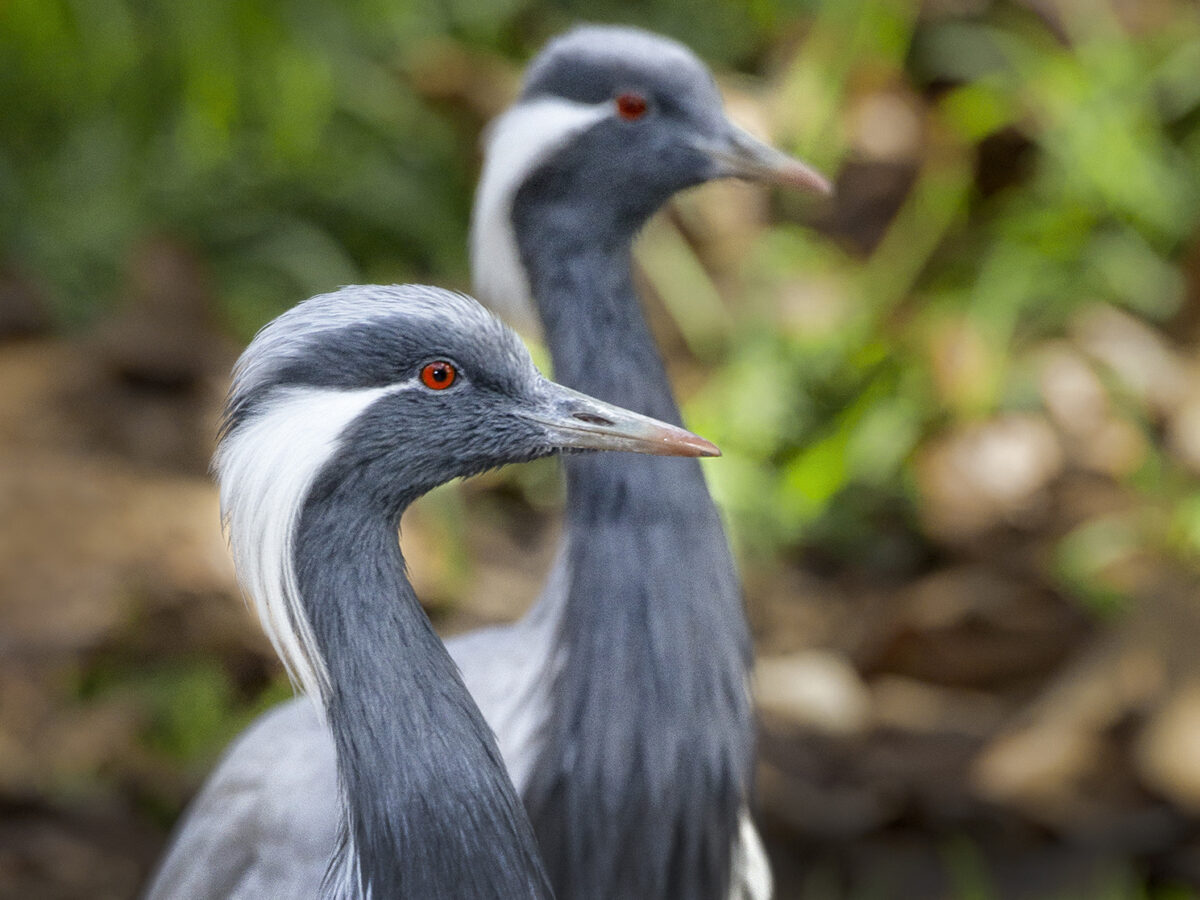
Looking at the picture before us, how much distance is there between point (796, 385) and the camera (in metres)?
4.43

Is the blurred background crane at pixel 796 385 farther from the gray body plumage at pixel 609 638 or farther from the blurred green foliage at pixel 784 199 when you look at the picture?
the gray body plumage at pixel 609 638

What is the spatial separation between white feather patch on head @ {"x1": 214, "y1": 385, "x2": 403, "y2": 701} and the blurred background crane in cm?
212

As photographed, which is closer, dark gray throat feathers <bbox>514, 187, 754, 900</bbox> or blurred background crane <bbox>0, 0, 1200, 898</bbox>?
dark gray throat feathers <bbox>514, 187, 754, 900</bbox>

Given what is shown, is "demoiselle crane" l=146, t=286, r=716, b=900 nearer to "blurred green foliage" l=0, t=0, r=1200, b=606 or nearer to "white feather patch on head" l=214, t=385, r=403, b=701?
"white feather patch on head" l=214, t=385, r=403, b=701

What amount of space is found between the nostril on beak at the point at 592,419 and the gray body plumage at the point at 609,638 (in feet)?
1.53

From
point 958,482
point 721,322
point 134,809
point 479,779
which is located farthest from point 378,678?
point 721,322

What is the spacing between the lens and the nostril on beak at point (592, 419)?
1.75m

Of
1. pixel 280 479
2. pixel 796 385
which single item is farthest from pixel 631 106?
pixel 796 385

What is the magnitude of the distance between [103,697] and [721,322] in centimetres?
226

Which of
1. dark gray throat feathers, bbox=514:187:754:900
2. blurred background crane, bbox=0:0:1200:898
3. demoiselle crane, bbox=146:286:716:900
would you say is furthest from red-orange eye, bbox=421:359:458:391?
blurred background crane, bbox=0:0:1200:898

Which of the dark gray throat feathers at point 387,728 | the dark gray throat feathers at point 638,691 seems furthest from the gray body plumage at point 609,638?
the dark gray throat feathers at point 387,728

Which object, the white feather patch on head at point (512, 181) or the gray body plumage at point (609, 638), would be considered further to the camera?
the white feather patch on head at point (512, 181)

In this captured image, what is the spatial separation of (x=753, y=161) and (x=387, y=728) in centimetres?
124

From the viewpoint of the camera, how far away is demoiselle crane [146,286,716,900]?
5.29 feet
